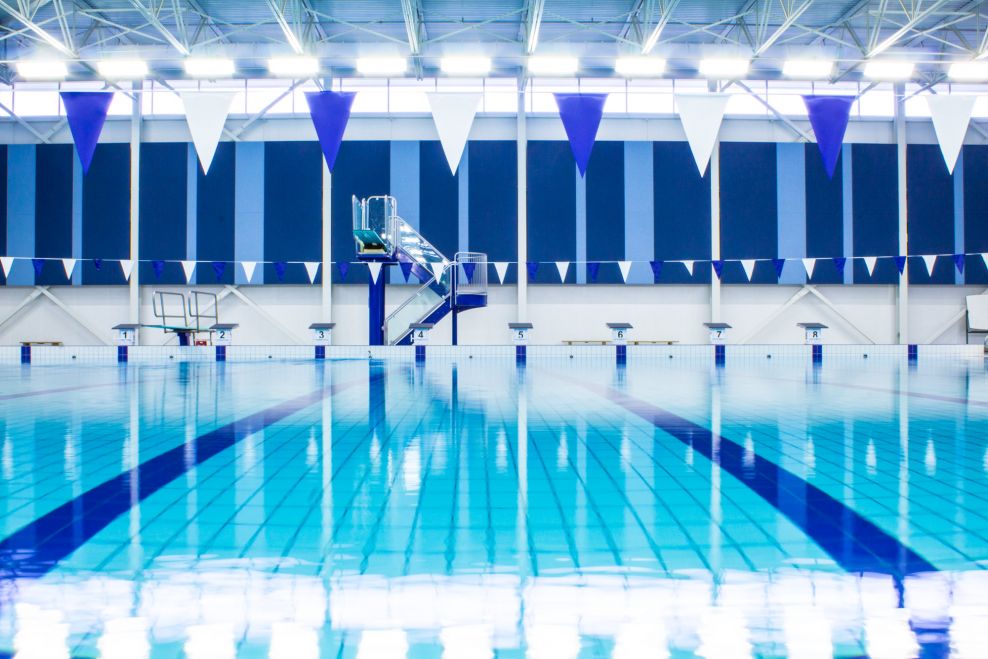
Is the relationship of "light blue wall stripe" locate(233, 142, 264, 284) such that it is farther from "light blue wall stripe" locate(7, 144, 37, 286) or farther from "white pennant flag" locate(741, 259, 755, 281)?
"white pennant flag" locate(741, 259, 755, 281)

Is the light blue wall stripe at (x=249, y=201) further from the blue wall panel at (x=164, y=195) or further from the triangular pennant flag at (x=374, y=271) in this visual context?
the triangular pennant flag at (x=374, y=271)

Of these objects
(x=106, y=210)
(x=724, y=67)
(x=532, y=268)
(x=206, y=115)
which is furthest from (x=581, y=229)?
(x=106, y=210)

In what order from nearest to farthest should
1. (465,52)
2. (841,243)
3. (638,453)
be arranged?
(638,453), (465,52), (841,243)

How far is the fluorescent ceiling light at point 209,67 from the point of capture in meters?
12.3

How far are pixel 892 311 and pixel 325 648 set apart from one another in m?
18.1

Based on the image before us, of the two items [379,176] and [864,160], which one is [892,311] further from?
[379,176]

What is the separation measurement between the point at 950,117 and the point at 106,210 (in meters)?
17.7

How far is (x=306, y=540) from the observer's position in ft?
7.27

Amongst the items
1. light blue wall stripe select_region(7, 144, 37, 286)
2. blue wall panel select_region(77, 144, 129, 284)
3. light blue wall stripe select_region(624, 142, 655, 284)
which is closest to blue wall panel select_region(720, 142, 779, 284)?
light blue wall stripe select_region(624, 142, 655, 284)

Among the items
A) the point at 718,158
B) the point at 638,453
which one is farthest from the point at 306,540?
the point at 718,158

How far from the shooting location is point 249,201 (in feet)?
53.5

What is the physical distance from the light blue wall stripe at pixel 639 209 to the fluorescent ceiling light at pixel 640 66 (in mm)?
3524

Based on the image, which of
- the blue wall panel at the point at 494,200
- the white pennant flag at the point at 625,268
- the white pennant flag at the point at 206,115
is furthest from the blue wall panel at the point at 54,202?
the white pennant flag at the point at 625,268

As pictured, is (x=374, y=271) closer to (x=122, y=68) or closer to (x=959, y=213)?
(x=122, y=68)
